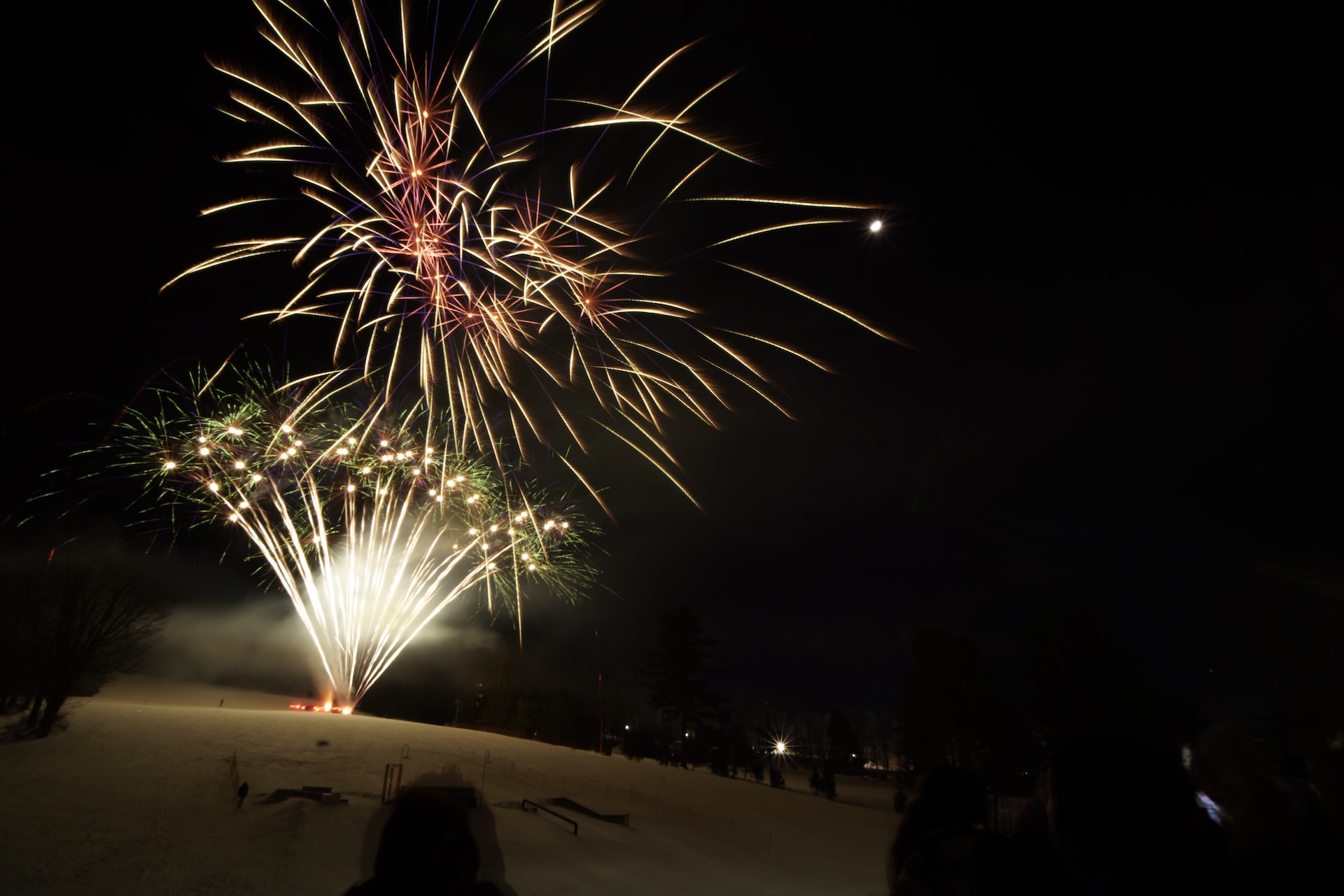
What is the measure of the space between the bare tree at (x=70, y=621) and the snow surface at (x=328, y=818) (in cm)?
153

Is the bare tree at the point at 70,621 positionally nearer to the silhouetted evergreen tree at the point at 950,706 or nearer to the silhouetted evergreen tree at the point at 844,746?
the silhouetted evergreen tree at the point at 950,706

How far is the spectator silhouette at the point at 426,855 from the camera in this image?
63.7 inches

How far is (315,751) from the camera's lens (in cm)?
1811

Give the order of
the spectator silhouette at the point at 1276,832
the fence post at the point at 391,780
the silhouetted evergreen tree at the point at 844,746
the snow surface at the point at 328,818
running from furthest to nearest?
the silhouetted evergreen tree at the point at 844,746 < the fence post at the point at 391,780 < the snow surface at the point at 328,818 < the spectator silhouette at the point at 1276,832

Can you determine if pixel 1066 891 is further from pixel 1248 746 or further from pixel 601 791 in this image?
pixel 601 791

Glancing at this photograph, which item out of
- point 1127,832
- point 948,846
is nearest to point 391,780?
point 948,846

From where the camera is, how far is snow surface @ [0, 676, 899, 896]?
28.5 ft

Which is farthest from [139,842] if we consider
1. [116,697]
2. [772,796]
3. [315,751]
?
[116,697]

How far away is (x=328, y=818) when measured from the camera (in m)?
11.8

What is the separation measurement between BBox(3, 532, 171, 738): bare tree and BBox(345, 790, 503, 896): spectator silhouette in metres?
23.0

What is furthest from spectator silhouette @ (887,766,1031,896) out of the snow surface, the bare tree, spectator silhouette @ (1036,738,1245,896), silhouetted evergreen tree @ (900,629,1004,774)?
silhouetted evergreen tree @ (900,629,1004,774)

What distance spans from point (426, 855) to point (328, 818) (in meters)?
13.4

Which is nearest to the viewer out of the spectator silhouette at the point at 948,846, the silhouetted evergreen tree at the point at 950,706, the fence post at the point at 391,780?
the spectator silhouette at the point at 948,846

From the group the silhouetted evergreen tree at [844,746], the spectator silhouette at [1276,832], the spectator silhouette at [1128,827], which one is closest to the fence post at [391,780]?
the spectator silhouette at [1276,832]
